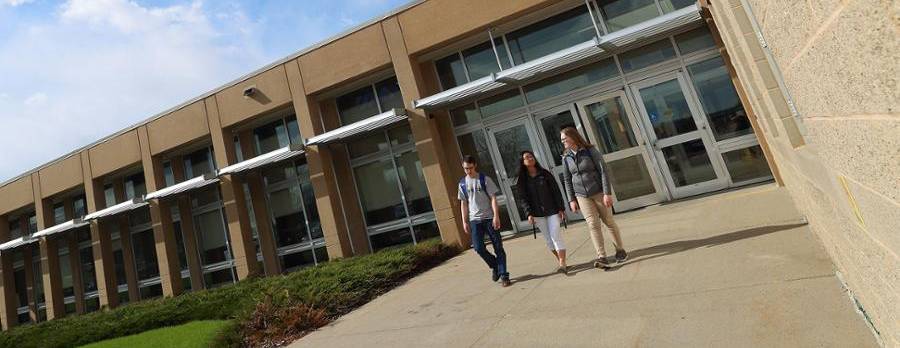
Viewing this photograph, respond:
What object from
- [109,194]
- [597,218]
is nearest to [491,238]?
[597,218]

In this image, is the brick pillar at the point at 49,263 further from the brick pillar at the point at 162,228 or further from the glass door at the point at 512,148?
the glass door at the point at 512,148

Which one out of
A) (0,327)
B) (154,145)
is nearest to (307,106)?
(154,145)

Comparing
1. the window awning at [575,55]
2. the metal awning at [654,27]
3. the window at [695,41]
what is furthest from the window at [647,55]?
the metal awning at [654,27]

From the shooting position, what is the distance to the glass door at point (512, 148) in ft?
31.4

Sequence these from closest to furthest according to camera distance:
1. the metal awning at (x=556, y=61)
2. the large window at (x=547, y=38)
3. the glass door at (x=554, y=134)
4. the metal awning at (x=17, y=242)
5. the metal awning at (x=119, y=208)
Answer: the metal awning at (x=556, y=61), the large window at (x=547, y=38), the glass door at (x=554, y=134), the metal awning at (x=119, y=208), the metal awning at (x=17, y=242)

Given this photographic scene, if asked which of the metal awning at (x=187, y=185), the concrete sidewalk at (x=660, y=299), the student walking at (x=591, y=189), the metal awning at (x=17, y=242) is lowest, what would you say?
the concrete sidewalk at (x=660, y=299)

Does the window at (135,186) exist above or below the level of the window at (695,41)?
above

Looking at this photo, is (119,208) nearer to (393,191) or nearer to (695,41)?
(393,191)

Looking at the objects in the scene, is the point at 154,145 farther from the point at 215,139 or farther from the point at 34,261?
the point at 34,261

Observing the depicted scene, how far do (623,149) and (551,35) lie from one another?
2922mm

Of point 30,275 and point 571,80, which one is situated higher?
point 30,275

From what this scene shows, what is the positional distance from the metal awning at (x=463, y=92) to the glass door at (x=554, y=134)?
127cm

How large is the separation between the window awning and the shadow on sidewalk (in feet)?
13.7

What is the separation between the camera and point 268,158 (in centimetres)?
1078
